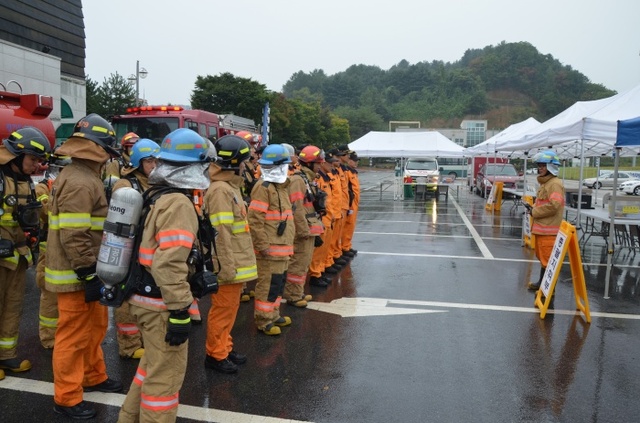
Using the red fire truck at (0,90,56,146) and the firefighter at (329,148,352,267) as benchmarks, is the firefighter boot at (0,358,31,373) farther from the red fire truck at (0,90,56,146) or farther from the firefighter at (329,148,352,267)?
the firefighter at (329,148,352,267)

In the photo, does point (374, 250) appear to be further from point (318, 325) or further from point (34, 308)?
point (34, 308)

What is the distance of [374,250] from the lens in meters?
10.6

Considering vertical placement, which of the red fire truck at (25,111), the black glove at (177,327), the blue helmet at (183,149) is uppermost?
the red fire truck at (25,111)

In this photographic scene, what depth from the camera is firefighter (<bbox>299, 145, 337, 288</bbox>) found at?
285 inches

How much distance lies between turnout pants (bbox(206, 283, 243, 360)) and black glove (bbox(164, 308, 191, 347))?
1.49 metres

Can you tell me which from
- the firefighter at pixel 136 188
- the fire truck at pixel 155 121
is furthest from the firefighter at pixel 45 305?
the fire truck at pixel 155 121

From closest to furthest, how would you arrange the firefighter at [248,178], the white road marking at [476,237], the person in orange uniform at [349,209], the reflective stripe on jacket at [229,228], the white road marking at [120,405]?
the white road marking at [120,405] → the reflective stripe on jacket at [229,228] → the firefighter at [248,178] → the person in orange uniform at [349,209] → the white road marking at [476,237]

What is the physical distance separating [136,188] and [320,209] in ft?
9.71

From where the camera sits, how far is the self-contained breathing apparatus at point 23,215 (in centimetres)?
398

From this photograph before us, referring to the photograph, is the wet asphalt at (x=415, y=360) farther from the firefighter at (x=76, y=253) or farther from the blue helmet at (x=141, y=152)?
the blue helmet at (x=141, y=152)

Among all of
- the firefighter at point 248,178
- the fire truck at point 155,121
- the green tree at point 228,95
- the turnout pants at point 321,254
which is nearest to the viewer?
the firefighter at point 248,178

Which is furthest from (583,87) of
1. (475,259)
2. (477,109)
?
(475,259)

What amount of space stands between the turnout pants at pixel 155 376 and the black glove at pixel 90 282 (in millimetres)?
640

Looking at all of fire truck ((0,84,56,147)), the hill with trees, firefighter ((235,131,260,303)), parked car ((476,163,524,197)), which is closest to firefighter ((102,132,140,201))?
fire truck ((0,84,56,147))
